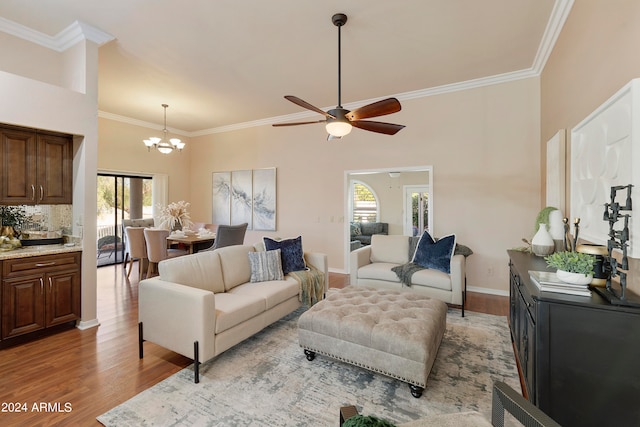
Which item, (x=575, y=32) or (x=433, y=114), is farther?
(x=433, y=114)

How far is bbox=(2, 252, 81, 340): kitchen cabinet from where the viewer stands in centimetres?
277

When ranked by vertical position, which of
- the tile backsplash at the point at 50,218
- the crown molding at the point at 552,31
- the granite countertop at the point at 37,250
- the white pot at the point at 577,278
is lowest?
the granite countertop at the point at 37,250

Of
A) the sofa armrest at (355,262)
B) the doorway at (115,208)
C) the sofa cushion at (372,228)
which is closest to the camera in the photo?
the sofa armrest at (355,262)

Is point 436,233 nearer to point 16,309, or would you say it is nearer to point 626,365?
point 626,365

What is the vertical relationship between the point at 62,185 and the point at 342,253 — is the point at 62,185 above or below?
above

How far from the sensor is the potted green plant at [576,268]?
159 centimetres

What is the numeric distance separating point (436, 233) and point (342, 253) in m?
1.80

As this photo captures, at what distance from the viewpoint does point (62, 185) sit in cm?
337

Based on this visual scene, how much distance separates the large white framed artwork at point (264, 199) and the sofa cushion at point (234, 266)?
Answer: 2.91 m

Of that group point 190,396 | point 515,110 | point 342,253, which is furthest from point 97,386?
point 515,110

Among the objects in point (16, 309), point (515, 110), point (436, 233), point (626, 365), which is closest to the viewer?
point (626, 365)

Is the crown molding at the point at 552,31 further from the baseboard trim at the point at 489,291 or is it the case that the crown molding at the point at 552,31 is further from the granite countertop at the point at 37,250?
the granite countertop at the point at 37,250

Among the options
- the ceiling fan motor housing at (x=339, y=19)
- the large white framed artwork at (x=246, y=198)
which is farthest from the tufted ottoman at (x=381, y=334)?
the large white framed artwork at (x=246, y=198)

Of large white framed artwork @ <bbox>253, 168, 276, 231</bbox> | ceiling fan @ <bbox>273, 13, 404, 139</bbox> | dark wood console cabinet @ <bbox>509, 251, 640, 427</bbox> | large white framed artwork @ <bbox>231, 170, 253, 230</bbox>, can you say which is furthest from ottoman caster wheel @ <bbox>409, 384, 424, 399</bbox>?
large white framed artwork @ <bbox>231, 170, 253, 230</bbox>
